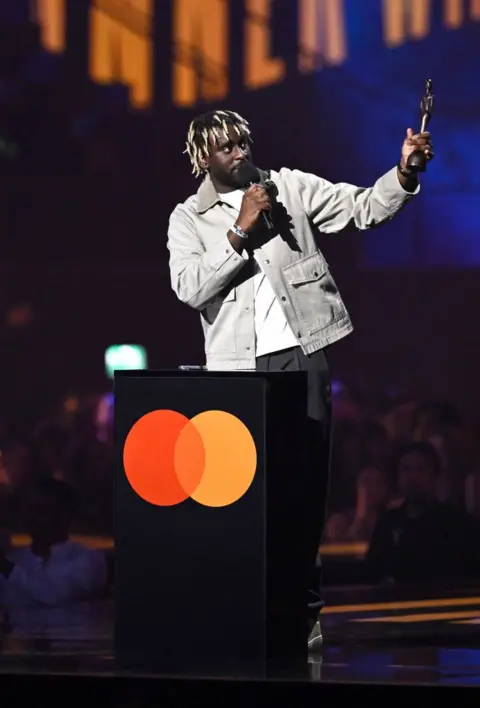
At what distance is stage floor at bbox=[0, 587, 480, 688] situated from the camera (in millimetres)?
2836

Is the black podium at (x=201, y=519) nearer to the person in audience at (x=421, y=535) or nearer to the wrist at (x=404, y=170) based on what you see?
the wrist at (x=404, y=170)

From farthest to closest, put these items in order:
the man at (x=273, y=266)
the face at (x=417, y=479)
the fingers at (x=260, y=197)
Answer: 1. the face at (x=417, y=479)
2. the man at (x=273, y=266)
3. the fingers at (x=260, y=197)

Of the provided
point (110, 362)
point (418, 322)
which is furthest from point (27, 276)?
point (418, 322)

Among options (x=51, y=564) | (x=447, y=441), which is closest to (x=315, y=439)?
(x=51, y=564)

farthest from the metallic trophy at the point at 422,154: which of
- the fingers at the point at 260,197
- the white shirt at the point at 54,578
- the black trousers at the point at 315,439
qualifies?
the white shirt at the point at 54,578

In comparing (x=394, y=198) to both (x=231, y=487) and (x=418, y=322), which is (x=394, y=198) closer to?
(x=231, y=487)

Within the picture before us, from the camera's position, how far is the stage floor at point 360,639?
2.84m

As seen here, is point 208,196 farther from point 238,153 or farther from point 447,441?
point 447,441

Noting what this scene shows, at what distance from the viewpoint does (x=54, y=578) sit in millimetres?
4676

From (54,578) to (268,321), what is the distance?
1.74 m

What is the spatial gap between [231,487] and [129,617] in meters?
0.35

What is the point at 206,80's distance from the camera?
17.2 ft

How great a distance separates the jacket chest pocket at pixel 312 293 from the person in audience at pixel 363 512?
2.00 meters

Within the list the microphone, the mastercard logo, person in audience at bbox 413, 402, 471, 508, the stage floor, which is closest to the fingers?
the microphone
